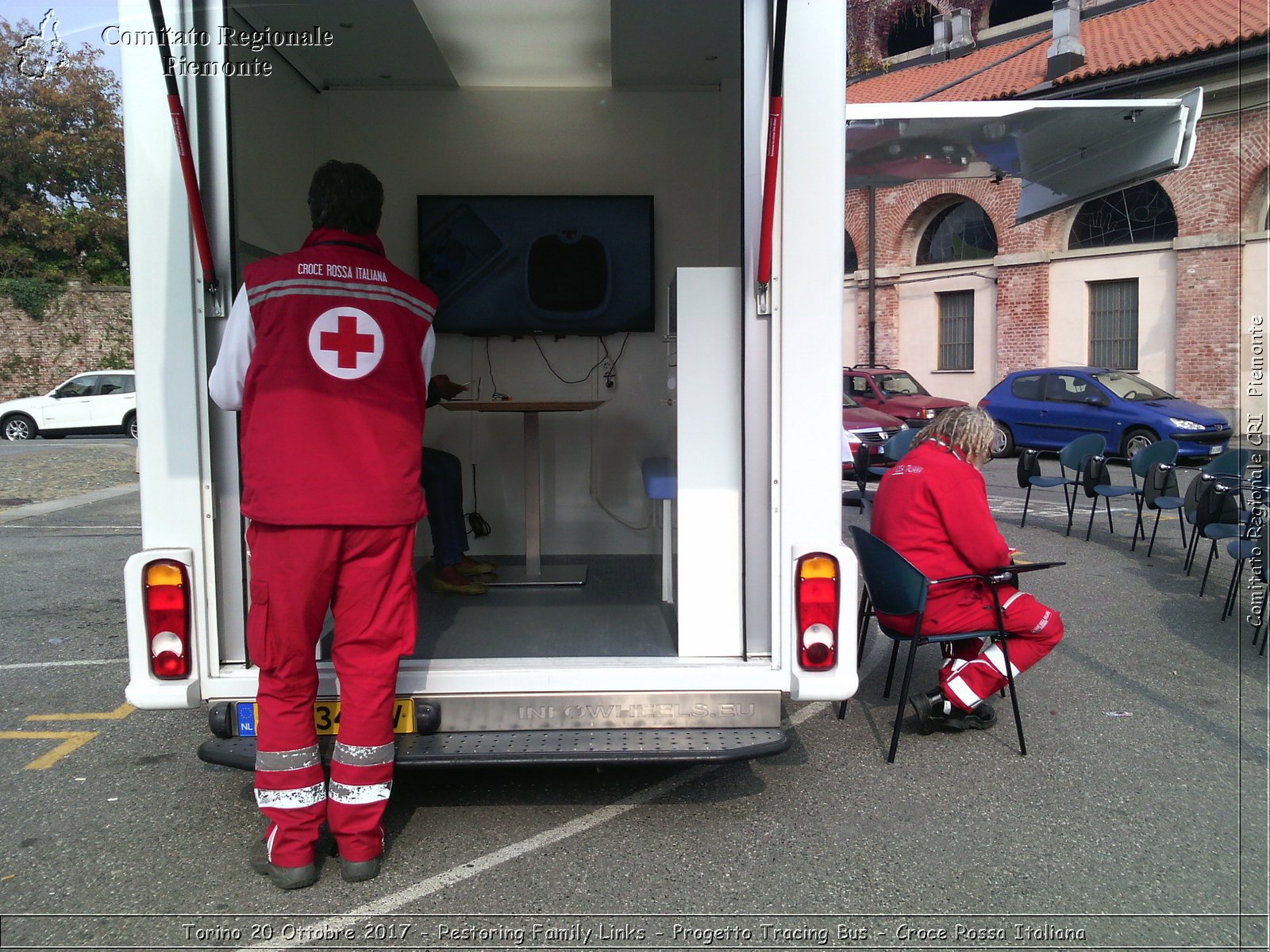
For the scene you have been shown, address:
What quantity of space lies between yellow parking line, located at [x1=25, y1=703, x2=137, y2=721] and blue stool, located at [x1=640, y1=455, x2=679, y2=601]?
253 cm

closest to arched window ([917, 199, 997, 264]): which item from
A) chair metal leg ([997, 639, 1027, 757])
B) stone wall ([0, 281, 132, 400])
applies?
chair metal leg ([997, 639, 1027, 757])

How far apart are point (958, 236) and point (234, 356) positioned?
2219 cm

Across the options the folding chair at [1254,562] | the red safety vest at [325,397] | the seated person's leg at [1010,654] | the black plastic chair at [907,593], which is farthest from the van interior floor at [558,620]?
the folding chair at [1254,562]

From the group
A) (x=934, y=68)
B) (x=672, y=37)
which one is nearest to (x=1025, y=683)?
(x=672, y=37)

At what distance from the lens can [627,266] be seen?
5938mm

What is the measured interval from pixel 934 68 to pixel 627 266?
24.0m

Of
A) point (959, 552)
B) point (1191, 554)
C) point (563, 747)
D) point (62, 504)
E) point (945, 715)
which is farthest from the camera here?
point (62, 504)

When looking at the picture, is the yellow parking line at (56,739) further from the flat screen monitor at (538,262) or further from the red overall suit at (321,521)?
the flat screen monitor at (538,262)

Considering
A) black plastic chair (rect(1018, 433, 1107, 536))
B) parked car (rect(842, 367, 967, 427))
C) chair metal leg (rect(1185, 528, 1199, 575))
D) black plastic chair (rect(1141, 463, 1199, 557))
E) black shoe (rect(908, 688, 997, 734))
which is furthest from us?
parked car (rect(842, 367, 967, 427))

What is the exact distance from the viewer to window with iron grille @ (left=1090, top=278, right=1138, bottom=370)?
775 inches

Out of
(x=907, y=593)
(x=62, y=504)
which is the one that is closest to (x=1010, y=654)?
(x=907, y=593)

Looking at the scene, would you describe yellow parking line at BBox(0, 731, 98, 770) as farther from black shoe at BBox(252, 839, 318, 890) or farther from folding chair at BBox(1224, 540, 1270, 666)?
folding chair at BBox(1224, 540, 1270, 666)

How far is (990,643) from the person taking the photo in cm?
414

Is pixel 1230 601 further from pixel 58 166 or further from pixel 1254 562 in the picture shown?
pixel 58 166
